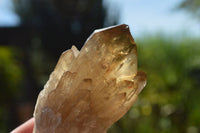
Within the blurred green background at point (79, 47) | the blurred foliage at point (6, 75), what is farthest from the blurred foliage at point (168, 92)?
the blurred foliage at point (6, 75)

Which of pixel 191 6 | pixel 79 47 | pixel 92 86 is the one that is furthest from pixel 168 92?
pixel 191 6

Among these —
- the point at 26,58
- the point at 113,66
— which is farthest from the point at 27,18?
the point at 113,66

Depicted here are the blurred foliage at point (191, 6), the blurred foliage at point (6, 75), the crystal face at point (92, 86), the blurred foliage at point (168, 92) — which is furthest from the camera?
the blurred foliage at point (191, 6)

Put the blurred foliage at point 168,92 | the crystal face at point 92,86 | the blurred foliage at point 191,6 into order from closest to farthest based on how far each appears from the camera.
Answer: the crystal face at point 92,86 → the blurred foliage at point 168,92 → the blurred foliage at point 191,6

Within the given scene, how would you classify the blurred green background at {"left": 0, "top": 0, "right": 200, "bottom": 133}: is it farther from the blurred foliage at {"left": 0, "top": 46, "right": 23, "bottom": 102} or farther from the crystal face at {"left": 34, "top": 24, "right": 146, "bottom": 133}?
the crystal face at {"left": 34, "top": 24, "right": 146, "bottom": 133}

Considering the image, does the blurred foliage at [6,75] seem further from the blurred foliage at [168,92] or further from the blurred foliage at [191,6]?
the blurred foliage at [191,6]

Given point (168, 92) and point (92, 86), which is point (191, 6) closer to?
point (168, 92)

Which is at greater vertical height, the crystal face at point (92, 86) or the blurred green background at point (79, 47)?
the crystal face at point (92, 86)
